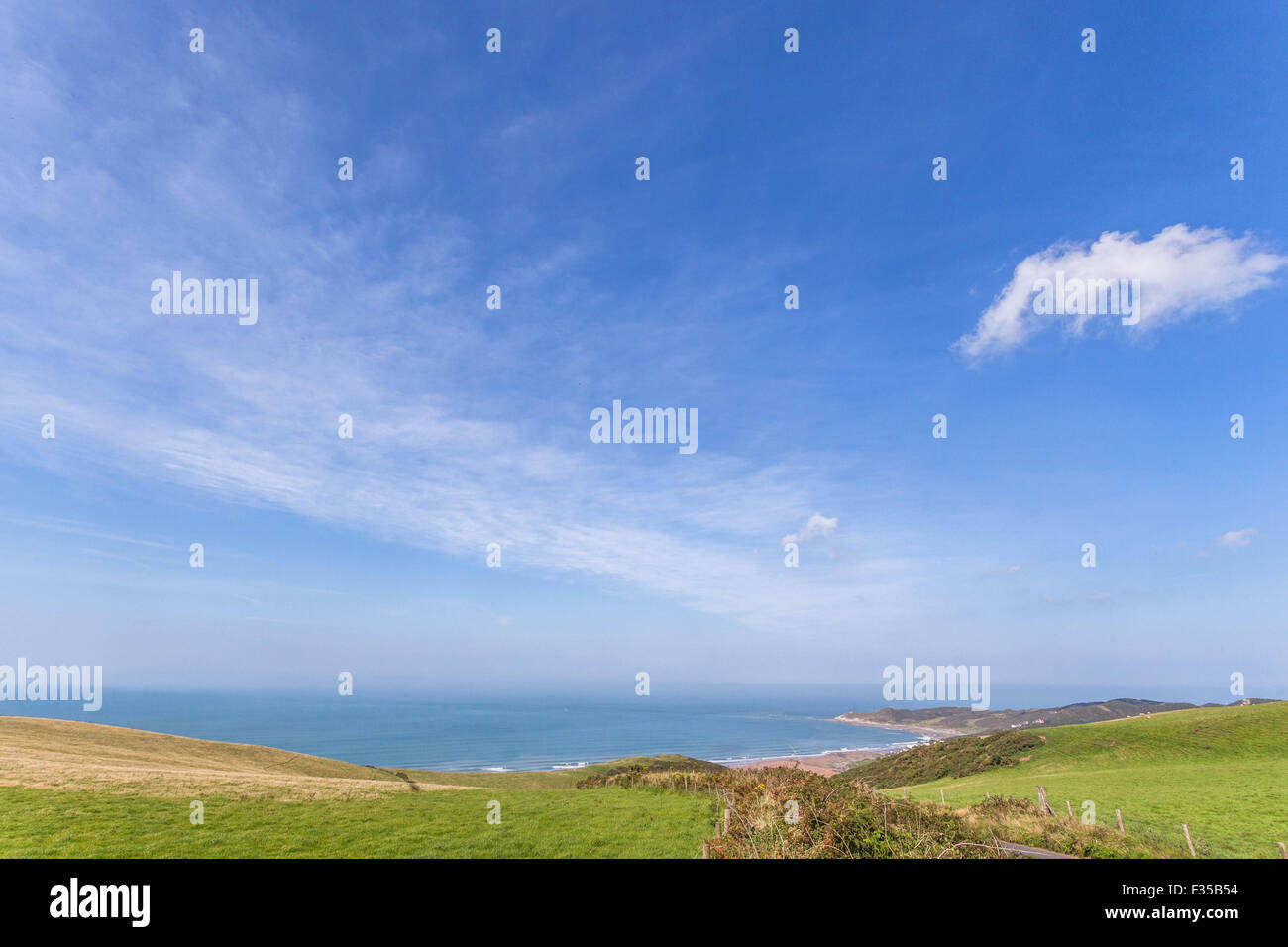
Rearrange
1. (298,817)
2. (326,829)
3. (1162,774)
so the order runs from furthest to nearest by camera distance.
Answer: (1162,774) → (298,817) → (326,829)

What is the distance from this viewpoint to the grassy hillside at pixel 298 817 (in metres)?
15.9

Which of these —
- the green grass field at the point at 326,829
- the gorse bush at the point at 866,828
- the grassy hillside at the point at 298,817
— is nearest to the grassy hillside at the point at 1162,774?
the gorse bush at the point at 866,828

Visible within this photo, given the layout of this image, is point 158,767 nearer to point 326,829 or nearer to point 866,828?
point 326,829

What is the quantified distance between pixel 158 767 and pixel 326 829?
64.8 feet

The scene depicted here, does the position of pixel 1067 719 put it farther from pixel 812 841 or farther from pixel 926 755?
pixel 812 841

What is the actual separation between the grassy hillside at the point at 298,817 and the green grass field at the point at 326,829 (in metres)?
0.04

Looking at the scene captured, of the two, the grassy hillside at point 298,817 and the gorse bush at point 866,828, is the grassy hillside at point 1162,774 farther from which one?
the grassy hillside at point 298,817

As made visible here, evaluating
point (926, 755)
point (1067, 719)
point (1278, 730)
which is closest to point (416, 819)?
point (926, 755)

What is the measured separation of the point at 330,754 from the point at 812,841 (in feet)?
483

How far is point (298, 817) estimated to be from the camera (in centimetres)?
Answer: 1973

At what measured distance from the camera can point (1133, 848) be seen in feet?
60.5

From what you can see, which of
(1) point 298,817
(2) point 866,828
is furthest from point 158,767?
(2) point 866,828
